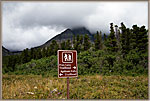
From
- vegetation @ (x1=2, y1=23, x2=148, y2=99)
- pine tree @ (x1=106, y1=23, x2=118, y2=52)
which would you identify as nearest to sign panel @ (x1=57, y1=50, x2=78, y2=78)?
vegetation @ (x1=2, y1=23, x2=148, y2=99)

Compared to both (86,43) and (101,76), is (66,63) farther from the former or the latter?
(86,43)

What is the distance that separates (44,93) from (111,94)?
3.32 m

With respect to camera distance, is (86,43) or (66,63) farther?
(86,43)

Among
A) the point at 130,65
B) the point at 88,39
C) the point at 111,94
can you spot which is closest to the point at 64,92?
the point at 111,94

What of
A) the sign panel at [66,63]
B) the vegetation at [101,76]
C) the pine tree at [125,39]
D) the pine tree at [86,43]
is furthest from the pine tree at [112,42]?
the sign panel at [66,63]

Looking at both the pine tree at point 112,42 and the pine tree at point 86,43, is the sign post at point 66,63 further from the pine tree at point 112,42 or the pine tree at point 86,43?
the pine tree at point 86,43

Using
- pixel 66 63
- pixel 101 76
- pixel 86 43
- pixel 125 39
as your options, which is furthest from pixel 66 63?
pixel 86 43

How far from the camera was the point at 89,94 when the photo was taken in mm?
6410

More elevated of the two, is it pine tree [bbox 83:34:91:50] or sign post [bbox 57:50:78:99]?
pine tree [bbox 83:34:91:50]

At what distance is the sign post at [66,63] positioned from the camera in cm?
518

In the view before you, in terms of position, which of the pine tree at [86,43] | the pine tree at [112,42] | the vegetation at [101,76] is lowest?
the vegetation at [101,76]

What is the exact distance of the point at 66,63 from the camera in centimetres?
525

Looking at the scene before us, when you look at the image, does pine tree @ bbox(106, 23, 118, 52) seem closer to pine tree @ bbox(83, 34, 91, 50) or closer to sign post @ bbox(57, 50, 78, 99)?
pine tree @ bbox(83, 34, 91, 50)

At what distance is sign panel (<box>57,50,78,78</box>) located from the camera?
17.0 feet
